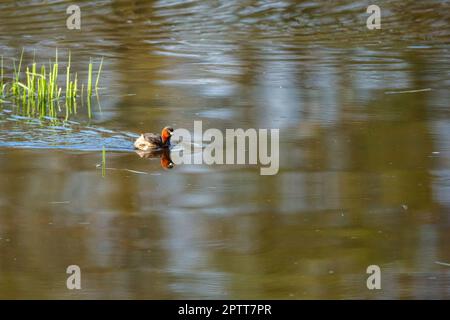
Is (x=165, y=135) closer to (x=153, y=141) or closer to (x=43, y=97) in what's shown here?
(x=153, y=141)

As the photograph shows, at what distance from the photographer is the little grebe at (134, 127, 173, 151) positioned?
945 centimetres

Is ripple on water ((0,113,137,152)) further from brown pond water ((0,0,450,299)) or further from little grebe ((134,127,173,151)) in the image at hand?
little grebe ((134,127,173,151))

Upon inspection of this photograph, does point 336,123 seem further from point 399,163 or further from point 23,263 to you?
point 23,263

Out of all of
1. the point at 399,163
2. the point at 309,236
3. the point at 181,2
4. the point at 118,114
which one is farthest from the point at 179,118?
the point at 181,2

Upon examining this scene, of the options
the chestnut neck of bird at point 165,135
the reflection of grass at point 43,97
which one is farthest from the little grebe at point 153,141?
the reflection of grass at point 43,97

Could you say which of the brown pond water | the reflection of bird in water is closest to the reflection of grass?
the brown pond water

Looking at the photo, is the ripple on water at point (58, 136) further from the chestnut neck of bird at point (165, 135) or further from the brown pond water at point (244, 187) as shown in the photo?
the chestnut neck of bird at point (165, 135)

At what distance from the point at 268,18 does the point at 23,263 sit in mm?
12154

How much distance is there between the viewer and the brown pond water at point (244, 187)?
6.73 m

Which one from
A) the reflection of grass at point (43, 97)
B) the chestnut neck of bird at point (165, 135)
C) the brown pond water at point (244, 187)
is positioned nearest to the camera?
the brown pond water at point (244, 187)

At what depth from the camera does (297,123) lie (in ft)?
35.1

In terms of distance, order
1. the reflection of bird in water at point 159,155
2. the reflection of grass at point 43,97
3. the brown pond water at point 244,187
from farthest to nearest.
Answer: the reflection of grass at point 43,97, the reflection of bird in water at point 159,155, the brown pond water at point 244,187

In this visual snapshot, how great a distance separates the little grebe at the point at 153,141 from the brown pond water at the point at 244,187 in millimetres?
139

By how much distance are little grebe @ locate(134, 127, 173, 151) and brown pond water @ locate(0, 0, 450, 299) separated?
139mm
